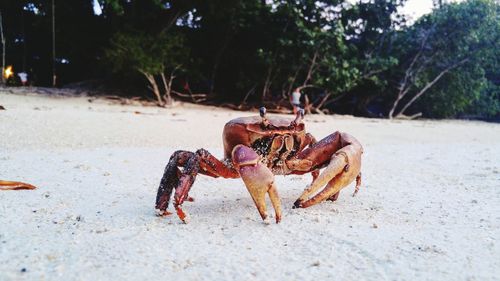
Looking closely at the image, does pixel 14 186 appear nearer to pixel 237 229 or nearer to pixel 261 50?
pixel 237 229

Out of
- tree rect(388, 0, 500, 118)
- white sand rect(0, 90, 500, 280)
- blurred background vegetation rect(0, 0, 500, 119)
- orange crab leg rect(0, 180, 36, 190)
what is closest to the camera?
white sand rect(0, 90, 500, 280)

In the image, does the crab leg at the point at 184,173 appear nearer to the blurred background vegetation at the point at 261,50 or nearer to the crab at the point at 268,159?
the crab at the point at 268,159

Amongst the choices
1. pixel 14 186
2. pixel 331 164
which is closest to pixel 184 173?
pixel 331 164

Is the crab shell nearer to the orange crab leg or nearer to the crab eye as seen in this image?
the crab eye

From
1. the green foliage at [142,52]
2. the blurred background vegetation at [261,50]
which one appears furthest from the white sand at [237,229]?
the blurred background vegetation at [261,50]

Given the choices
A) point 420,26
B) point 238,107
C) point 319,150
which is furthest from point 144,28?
point 319,150

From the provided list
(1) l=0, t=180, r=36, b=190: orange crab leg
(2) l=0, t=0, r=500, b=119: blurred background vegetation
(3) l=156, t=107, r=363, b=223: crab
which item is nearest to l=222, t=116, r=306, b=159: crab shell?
(3) l=156, t=107, r=363, b=223: crab

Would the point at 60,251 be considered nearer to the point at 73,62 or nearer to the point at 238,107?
the point at 238,107
